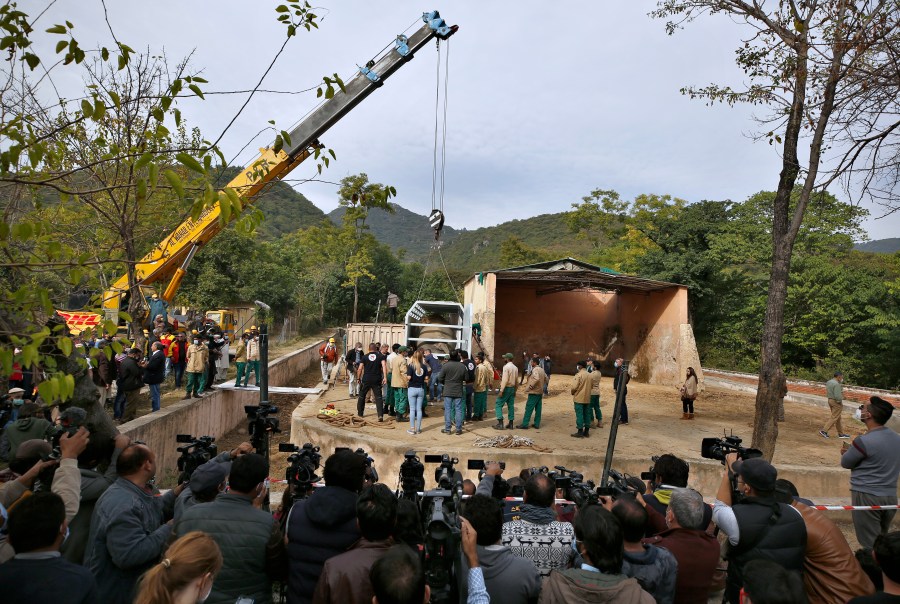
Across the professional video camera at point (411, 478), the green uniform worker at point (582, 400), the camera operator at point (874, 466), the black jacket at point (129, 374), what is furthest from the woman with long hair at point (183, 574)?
the green uniform worker at point (582, 400)

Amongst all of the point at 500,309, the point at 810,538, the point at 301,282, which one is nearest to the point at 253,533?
the point at 810,538

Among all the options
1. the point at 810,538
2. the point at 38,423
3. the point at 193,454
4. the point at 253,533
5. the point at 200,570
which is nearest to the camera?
the point at 200,570

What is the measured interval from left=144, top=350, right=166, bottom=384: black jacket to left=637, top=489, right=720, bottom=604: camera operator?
8.71 m

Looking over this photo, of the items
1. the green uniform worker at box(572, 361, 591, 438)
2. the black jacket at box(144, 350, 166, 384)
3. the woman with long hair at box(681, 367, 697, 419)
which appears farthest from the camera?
the woman with long hair at box(681, 367, 697, 419)

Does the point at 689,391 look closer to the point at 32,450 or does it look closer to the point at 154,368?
the point at 154,368

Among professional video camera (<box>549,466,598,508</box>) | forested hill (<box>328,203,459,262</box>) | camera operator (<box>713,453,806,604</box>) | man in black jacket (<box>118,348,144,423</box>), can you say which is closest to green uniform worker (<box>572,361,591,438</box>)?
professional video camera (<box>549,466,598,508</box>)

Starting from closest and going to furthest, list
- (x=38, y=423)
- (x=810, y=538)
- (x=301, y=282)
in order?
(x=810, y=538), (x=38, y=423), (x=301, y=282)

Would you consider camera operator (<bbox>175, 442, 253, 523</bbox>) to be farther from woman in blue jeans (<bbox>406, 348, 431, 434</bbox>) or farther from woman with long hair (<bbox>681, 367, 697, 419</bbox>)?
woman with long hair (<bbox>681, 367, 697, 419</bbox>)

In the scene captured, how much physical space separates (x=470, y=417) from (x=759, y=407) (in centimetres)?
554

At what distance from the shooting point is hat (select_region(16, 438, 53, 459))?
324 centimetres

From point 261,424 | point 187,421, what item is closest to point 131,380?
point 187,421

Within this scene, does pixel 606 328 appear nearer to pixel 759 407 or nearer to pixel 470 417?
pixel 470 417

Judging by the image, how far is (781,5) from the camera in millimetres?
6586

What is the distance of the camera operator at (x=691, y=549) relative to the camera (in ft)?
9.37
